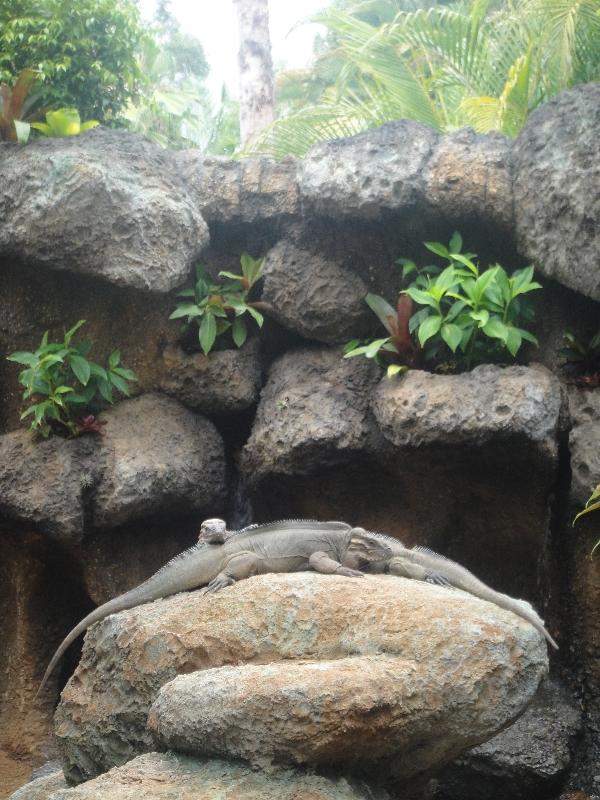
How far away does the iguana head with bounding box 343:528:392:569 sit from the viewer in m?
6.09

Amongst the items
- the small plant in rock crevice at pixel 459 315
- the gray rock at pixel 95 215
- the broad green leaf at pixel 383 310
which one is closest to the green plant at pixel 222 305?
the gray rock at pixel 95 215

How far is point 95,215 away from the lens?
25.0ft

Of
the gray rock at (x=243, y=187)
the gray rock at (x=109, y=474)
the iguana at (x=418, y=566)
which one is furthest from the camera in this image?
the gray rock at (x=243, y=187)

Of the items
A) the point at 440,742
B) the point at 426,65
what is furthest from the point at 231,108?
the point at 440,742

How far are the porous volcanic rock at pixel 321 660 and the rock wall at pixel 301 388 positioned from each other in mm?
2015

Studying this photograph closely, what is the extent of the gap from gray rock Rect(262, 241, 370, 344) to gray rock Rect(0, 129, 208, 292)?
844 millimetres

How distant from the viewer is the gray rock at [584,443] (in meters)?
6.96

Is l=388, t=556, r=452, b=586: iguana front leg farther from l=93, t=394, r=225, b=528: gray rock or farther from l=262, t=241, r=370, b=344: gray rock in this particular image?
l=262, t=241, r=370, b=344: gray rock

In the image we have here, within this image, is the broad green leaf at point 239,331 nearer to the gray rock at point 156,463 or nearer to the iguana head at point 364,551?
the gray rock at point 156,463

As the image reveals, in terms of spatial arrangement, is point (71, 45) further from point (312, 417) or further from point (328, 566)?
point (328, 566)

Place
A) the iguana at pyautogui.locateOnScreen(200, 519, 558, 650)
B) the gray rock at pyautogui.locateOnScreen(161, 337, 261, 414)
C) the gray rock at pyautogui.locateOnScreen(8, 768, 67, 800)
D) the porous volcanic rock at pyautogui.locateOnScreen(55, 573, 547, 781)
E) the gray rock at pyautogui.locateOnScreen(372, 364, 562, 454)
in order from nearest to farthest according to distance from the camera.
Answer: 1. the porous volcanic rock at pyautogui.locateOnScreen(55, 573, 547, 781)
2. the gray rock at pyautogui.locateOnScreen(8, 768, 67, 800)
3. the iguana at pyautogui.locateOnScreen(200, 519, 558, 650)
4. the gray rock at pyautogui.locateOnScreen(372, 364, 562, 454)
5. the gray rock at pyautogui.locateOnScreen(161, 337, 261, 414)

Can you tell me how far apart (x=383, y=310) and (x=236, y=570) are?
9.79 feet

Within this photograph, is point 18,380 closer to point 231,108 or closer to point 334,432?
point 334,432

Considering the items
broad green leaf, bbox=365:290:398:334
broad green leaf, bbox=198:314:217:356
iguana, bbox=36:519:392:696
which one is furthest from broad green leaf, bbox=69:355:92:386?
broad green leaf, bbox=365:290:398:334
